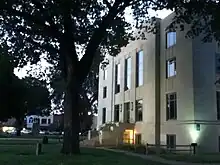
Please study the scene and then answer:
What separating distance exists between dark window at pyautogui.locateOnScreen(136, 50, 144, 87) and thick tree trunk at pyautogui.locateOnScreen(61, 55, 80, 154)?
17500 mm

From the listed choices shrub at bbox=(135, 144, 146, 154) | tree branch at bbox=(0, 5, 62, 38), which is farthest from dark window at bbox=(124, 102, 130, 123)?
tree branch at bbox=(0, 5, 62, 38)

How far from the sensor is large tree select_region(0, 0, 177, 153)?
19.5 metres

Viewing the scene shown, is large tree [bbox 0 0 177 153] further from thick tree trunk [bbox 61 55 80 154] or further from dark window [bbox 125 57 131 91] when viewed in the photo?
dark window [bbox 125 57 131 91]

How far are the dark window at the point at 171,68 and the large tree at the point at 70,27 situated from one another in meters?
9.52

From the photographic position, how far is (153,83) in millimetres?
34531

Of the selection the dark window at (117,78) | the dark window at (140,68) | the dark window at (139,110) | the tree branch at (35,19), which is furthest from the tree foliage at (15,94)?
the tree branch at (35,19)

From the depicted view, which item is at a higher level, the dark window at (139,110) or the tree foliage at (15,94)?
the tree foliage at (15,94)

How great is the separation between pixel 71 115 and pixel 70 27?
16.6ft

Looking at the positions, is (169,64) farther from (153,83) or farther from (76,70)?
(76,70)

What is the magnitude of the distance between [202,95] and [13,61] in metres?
14.8

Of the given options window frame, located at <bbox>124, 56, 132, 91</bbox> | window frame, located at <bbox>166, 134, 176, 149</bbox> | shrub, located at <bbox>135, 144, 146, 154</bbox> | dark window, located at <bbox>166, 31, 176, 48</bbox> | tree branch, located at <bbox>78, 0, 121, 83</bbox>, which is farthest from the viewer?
window frame, located at <bbox>124, 56, 132, 91</bbox>

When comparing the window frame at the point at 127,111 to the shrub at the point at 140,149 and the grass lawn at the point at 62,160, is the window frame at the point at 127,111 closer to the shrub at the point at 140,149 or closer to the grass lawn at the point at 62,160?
the shrub at the point at 140,149

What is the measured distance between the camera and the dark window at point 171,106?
31234 mm

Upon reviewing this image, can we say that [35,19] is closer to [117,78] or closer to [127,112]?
[127,112]
